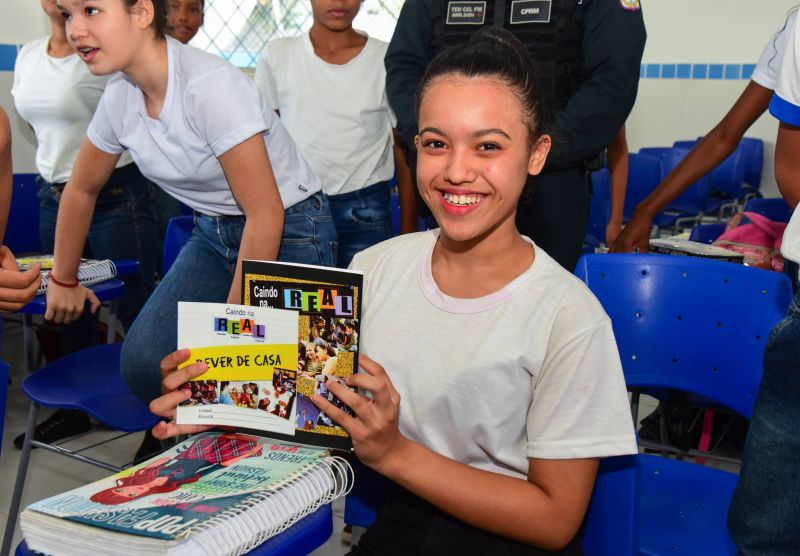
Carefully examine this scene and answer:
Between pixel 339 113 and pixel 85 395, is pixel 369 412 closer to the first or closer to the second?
pixel 85 395

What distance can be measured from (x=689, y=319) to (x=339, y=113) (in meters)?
1.41

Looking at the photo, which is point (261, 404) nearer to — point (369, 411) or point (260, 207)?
point (369, 411)

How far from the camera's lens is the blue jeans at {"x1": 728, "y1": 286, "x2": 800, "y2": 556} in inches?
38.2

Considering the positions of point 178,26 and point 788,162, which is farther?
point 178,26

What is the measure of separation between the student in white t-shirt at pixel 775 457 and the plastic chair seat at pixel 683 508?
20 cm

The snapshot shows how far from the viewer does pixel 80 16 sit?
1.62 m

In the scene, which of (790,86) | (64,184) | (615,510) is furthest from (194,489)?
(64,184)

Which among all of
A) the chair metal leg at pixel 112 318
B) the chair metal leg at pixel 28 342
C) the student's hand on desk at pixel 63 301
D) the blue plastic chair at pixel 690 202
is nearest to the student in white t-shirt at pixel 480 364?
the student's hand on desk at pixel 63 301

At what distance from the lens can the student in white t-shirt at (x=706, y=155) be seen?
76.0 inches

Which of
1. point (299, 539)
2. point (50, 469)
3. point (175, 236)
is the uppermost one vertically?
point (175, 236)

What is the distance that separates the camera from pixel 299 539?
0.92 meters

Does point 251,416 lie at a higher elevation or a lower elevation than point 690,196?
lower

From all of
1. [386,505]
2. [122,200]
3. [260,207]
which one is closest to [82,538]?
[386,505]

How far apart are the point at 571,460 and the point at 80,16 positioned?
1349 mm
